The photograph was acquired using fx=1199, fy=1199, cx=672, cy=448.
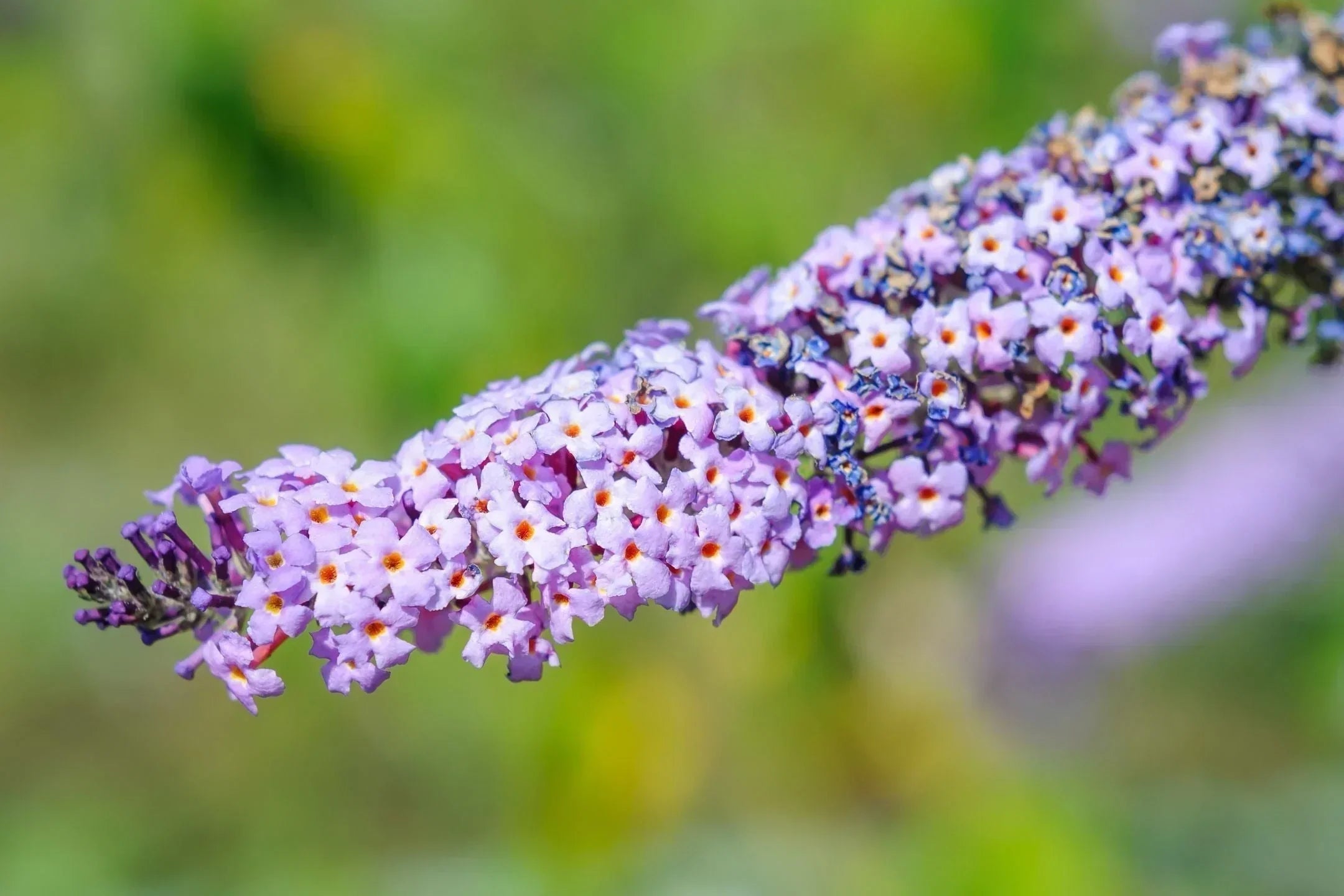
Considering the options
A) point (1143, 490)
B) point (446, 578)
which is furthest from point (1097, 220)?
point (1143, 490)

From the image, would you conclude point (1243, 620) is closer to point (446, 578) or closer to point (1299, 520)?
point (1299, 520)

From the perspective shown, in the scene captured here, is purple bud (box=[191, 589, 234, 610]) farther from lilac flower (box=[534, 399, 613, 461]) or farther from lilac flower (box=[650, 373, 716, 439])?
lilac flower (box=[650, 373, 716, 439])

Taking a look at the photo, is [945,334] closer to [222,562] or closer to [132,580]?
[222,562]

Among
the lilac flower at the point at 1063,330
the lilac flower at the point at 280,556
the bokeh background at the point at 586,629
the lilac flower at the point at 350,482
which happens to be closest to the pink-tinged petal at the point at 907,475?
the lilac flower at the point at 1063,330

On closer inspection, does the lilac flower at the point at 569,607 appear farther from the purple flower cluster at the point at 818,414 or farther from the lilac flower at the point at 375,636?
the lilac flower at the point at 375,636

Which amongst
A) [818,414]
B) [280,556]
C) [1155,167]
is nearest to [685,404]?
[818,414]

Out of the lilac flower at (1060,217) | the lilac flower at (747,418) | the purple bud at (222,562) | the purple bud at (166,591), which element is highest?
the lilac flower at (1060,217)
